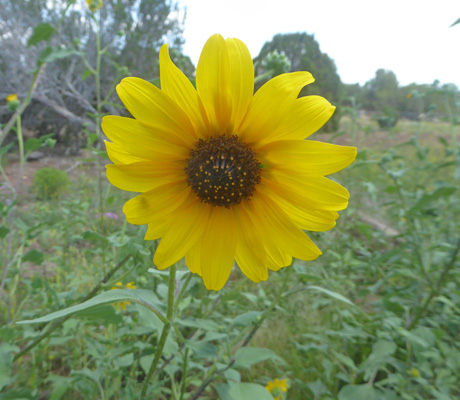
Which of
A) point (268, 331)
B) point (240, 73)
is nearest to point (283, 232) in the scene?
point (240, 73)

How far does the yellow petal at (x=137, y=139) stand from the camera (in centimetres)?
79

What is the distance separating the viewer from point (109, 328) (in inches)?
65.3

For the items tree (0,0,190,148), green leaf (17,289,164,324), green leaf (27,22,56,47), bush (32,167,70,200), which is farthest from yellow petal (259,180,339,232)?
tree (0,0,190,148)

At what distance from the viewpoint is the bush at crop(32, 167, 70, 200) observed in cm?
562

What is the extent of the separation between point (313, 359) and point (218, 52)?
1.84 metres

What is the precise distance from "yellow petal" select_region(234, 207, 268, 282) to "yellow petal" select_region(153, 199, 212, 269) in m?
0.10

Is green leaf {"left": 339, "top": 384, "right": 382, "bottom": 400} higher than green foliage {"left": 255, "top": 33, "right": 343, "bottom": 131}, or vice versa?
green foliage {"left": 255, "top": 33, "right": 343, "bottom": 131}

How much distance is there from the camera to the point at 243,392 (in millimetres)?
1004

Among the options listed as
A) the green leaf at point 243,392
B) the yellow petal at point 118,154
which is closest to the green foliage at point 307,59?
the yellow petal at point 118,154

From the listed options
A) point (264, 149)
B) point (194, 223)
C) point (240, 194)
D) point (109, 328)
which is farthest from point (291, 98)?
point (109, 328)

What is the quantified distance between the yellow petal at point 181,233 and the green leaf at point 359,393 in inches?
37.5

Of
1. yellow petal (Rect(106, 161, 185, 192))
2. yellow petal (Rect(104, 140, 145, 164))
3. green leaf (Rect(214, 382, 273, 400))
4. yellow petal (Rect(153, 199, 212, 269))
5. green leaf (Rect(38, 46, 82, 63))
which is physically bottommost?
green leaf (Rect(214, 382, 273, 400))

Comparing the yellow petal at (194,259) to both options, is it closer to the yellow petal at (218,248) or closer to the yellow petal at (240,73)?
the yellow petal at (218,248)

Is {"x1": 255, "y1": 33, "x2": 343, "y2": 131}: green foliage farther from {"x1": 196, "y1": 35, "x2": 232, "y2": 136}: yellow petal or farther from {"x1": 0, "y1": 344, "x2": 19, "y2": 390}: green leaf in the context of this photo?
{"x1": 0, "y1": 344, "x2": 19, "y2": 390}: green leaf
